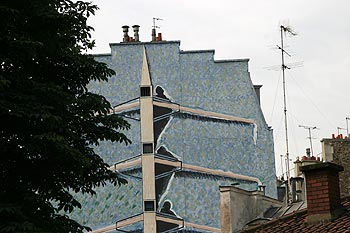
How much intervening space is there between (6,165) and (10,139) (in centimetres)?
48

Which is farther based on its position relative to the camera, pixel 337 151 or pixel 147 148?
pixel 147 148

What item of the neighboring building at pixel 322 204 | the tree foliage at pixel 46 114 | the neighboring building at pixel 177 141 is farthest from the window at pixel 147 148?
the neighboring building at pixel 322 204

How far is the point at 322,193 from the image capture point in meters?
18.3

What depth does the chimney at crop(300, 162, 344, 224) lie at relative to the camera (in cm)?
1819

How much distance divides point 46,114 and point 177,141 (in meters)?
26.0

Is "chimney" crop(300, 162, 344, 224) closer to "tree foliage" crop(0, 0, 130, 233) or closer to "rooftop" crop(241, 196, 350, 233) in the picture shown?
"rooftop" crop(241, 196, 350, 233)

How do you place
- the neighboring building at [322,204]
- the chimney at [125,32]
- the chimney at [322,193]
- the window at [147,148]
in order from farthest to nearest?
1. the chimney at [125,32]
2. the window at [147,148]
3. the chimney at [322,193]
4. the neighboring building at [322,204]

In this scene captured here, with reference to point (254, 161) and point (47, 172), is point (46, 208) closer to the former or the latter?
point (47, 172)

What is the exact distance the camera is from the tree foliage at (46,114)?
17.0 meters

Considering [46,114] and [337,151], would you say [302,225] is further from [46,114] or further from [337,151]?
[337,151]

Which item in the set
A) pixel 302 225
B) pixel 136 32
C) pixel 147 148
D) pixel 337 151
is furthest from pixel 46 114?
pixel 136 32

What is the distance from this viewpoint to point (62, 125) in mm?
17500

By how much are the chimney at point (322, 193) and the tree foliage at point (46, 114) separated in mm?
3769

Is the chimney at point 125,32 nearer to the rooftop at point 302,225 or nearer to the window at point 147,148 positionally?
the window at point 147,148
